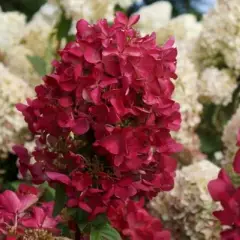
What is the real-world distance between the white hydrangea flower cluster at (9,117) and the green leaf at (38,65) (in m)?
0.09

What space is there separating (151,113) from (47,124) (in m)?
0.13

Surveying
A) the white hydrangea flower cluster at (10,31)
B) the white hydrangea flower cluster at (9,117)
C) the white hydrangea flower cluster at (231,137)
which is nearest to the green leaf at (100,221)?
the white hydrangea flower cluster at (231,137)

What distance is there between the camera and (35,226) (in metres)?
0.93

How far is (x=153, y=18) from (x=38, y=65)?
47 cm

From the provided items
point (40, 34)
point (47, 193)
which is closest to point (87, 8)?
point (40, 34)

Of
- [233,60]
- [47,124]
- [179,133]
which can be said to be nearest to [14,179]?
[179,133]

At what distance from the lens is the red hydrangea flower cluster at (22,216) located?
0.92 m

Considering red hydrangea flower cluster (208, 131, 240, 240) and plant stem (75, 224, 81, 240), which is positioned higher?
red hydrangea flower cluster (208, 131, 240, 240)

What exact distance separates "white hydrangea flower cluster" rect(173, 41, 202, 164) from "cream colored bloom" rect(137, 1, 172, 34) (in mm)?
397

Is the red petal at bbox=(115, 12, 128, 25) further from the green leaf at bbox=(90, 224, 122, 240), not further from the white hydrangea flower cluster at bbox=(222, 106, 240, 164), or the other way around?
the white hydrangea flower cluster at bbox=(222, 106, 240, 164)

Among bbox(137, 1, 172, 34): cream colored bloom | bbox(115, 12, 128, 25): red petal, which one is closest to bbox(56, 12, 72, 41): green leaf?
bbox(137, 1, 172, 34): cream colored bloom

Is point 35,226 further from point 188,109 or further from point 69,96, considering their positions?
point 188,109

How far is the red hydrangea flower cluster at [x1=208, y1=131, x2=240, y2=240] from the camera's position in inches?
34.8

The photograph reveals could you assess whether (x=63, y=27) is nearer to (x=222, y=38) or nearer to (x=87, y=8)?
(x=87, y=8)
